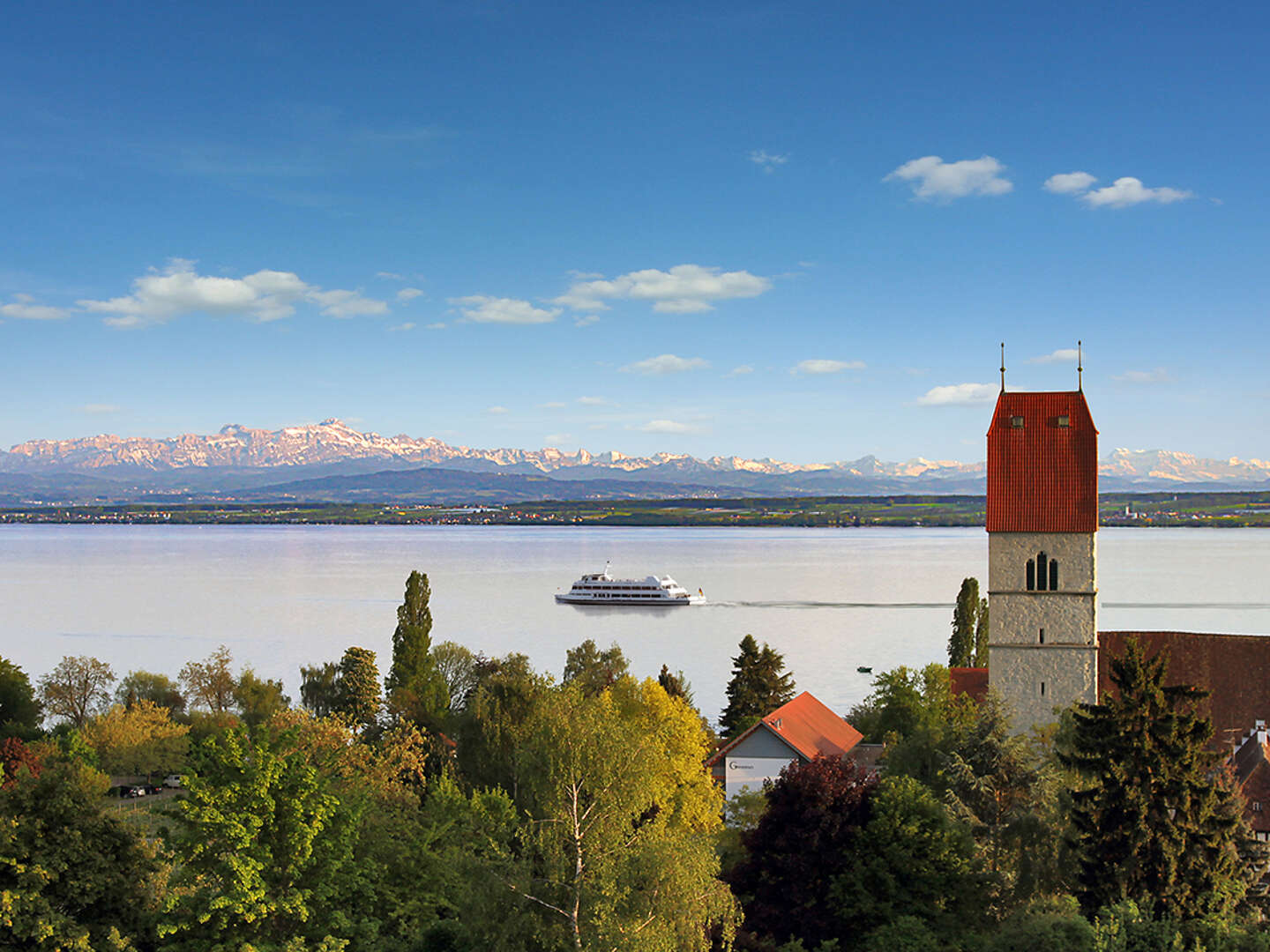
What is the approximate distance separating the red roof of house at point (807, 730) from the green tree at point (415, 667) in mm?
15133

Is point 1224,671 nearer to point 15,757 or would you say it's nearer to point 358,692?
point 358,692

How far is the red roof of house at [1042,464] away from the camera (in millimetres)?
37781

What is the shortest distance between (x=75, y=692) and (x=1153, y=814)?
5633 cm

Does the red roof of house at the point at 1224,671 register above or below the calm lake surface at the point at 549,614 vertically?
above

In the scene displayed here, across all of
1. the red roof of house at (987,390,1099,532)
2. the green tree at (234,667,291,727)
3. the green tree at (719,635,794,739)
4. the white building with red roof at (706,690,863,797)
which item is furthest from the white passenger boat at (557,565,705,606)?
the red roof of house at (987,390,1099,532)

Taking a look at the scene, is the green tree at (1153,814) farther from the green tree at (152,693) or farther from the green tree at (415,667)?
the green tree at (152,693)

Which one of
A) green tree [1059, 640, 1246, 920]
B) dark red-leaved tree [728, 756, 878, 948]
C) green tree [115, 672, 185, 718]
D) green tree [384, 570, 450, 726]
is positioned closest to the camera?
green tree [1059, 640, 1246, 920]

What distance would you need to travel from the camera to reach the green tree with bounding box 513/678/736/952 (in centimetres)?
1872

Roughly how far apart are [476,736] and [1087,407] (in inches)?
908

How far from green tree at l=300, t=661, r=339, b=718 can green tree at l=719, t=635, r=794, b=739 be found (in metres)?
19.6

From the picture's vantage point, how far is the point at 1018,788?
25562 millimetres

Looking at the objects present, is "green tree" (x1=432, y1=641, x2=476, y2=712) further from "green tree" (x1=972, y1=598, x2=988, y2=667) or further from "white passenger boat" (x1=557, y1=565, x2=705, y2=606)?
"white passenger boat" (x1=557, y1=565, x2=705, y2=606)

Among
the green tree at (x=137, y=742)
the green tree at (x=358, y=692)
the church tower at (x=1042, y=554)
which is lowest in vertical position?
the green tree at (x=137, y=742)

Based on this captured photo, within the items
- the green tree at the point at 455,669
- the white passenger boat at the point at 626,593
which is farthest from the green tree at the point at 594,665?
the white passenger boat at the point at 626,593
